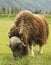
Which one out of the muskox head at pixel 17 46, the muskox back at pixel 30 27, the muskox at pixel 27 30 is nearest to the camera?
the muskox head at pixel 17 46

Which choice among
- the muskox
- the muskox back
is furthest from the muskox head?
the muskox back

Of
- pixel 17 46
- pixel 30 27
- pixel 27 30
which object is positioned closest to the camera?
pixel 17 46

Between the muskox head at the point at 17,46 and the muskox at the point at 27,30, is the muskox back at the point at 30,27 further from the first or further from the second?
the muskox head at the point at 17,46

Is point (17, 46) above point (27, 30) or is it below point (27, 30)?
below

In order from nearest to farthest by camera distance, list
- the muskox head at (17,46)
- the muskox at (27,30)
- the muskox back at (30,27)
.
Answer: the muskox head at (17,46) < the muskox at (27,30) < the muskox back at (30,27)

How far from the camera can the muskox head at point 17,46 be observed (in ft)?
26.0

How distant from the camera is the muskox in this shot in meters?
8.30

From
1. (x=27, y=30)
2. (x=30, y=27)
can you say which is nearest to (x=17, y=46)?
(x=27, y=30)

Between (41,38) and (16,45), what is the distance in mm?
1840

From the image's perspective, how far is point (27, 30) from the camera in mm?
8703

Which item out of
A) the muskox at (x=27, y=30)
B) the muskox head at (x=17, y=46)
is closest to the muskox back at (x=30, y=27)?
the muskox at (x=27, y=30)

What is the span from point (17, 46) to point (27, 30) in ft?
2.83

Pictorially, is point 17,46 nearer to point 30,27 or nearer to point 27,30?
point 27,30

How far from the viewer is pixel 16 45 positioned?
7984 millimetres
